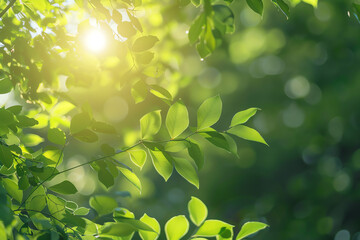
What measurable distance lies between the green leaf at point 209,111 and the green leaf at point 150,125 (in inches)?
5.2

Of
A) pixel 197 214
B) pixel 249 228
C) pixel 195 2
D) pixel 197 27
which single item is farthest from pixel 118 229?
pixel 195 2

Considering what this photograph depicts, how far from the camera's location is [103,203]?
1165mm

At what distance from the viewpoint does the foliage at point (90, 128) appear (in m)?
1.16

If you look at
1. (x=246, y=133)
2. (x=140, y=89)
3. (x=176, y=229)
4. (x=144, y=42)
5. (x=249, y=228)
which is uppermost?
(x=144, y=42)

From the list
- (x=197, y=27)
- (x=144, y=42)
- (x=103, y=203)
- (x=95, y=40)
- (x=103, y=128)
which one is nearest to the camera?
(x=197, y=27)

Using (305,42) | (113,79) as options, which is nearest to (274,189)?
(305,42)

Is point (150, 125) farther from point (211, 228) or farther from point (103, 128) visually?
point (211, 228)

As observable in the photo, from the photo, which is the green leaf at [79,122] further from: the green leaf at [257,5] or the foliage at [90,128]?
the green leaf at [257,5]

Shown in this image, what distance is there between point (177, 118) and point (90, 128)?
0.29 meters

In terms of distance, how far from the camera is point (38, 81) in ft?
→ 5.50

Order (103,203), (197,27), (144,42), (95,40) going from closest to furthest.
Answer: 1. (197,27)
2. (103,203)
3. (144,42)
4. (95,40)

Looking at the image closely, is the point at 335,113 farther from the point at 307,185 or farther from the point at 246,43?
the point at 246,43

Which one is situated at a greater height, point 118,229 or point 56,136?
point 56,136

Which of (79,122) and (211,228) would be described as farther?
(211,228)
